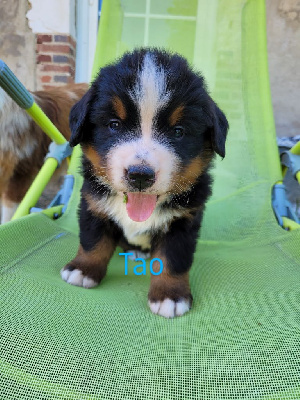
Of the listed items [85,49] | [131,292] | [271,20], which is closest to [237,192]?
[131,292]

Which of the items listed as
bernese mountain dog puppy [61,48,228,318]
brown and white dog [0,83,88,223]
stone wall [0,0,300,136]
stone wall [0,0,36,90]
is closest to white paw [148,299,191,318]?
bernese mountain dog puppy [61,48,228,318]

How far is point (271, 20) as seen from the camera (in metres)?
4.08

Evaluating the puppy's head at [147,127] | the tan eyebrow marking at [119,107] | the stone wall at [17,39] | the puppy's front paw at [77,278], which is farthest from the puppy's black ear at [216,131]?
the stone wall at [17,39]

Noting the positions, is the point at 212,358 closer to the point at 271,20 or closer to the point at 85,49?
the point at 271,20

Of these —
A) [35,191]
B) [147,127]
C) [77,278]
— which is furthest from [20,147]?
[147,127]

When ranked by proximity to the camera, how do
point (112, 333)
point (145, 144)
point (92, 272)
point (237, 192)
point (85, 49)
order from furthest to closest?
point (85, 49) → point (237, 192) → point (92, 272) → point (145, 144) → point (112, 333)

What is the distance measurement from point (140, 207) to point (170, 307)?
0.40 m

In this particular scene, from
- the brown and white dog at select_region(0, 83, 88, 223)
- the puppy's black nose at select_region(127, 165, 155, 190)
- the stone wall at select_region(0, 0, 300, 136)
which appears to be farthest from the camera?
the stone wall at select_region(0, 0, 300, 136)

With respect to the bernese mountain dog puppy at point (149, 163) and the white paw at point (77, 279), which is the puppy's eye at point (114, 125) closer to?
the bernese mountain dog puppy at point (149, 163)

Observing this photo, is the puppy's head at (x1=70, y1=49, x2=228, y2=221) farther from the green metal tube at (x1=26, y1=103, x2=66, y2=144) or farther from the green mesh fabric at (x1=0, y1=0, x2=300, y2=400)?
the green metal tube at (x1=26, y1=103, x2=66, y2=144)

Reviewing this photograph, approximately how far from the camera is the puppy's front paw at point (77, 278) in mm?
1594

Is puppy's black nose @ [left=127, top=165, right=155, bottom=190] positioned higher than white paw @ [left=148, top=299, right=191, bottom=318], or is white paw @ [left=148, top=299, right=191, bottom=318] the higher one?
puppy's black nose @ [left=127, top=165, right=155, bottom=190]

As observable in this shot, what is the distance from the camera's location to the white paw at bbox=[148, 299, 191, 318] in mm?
1369

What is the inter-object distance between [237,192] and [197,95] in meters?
1.40
